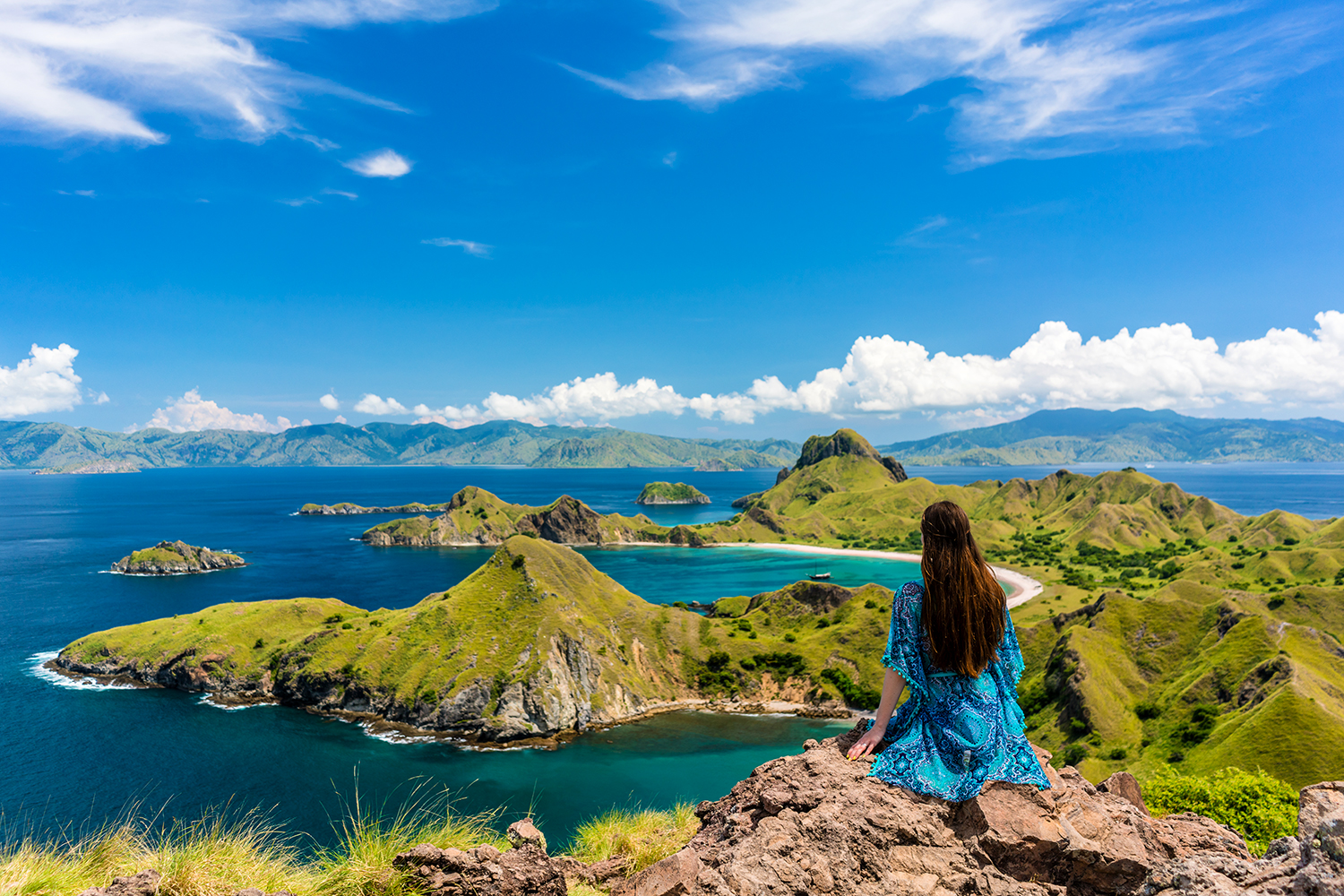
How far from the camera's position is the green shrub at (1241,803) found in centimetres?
2652

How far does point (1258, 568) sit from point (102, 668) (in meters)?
220

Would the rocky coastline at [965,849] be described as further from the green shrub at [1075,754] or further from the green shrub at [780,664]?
the green shrub at [780,664]

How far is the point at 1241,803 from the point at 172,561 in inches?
8374

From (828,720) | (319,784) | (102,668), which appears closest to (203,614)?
(102,668)

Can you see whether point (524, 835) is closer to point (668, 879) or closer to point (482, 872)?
Answer: point (482, 872)

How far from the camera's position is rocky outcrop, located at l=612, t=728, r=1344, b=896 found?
716 centimetres

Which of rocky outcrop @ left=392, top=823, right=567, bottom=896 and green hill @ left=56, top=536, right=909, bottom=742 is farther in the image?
green hill @ left=56, top=536, right=909, bottom=742

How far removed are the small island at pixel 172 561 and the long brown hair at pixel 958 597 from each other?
21036 cm

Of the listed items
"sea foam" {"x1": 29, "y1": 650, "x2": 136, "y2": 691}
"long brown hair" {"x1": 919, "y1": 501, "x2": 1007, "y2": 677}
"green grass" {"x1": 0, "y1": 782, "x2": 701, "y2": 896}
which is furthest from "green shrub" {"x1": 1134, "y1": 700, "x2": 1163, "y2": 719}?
"sea foam" {"x1": 29, "y1": 650, "x2": 136, "y2": 691}

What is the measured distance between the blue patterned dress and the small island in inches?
8255

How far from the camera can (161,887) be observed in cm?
826

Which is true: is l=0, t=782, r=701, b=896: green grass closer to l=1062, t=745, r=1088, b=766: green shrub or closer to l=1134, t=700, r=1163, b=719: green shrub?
l=1062, t=745, r=1088, b=766: green shrub

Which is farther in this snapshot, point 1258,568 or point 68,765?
point 1258,568

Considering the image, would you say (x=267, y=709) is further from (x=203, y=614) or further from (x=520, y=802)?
(x=520, y=802)
